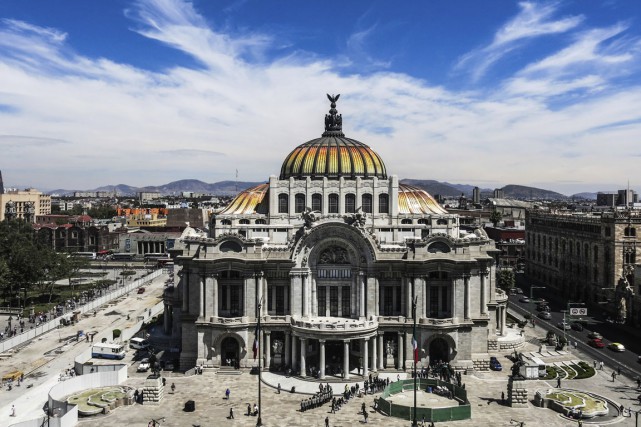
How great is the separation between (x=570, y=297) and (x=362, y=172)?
58911 millimetres

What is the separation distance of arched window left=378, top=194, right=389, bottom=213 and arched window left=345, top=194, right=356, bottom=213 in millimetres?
3764

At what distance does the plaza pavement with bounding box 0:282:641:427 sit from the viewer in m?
57.5

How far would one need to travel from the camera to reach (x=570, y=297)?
12025 centimetres

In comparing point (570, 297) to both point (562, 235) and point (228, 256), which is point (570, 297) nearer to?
point (562, 235)

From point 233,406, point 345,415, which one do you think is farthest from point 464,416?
point 233,406

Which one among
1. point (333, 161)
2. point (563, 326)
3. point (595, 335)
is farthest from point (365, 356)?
point (595, 335)

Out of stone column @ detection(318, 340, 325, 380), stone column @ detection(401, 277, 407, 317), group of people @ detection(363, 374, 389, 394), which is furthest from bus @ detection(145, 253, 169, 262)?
group of people @ detection(363, 374, 389, 394)

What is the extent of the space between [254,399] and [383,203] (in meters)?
34.9

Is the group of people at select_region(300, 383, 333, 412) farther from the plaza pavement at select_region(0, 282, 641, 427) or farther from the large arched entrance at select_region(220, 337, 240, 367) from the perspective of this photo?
the large arched entrance at select_region(220, 337, 240, 367)

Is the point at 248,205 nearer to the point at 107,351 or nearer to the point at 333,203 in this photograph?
the point at 333,203

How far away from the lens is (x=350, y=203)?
281ft

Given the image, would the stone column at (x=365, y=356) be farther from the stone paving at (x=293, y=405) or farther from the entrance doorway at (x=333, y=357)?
the entrance doorway at (x=333, y=357)

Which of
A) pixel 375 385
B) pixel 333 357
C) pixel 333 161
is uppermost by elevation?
pixel 333 161

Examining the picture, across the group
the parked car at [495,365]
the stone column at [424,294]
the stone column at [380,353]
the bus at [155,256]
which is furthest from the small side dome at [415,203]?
the bus at [155,256]
